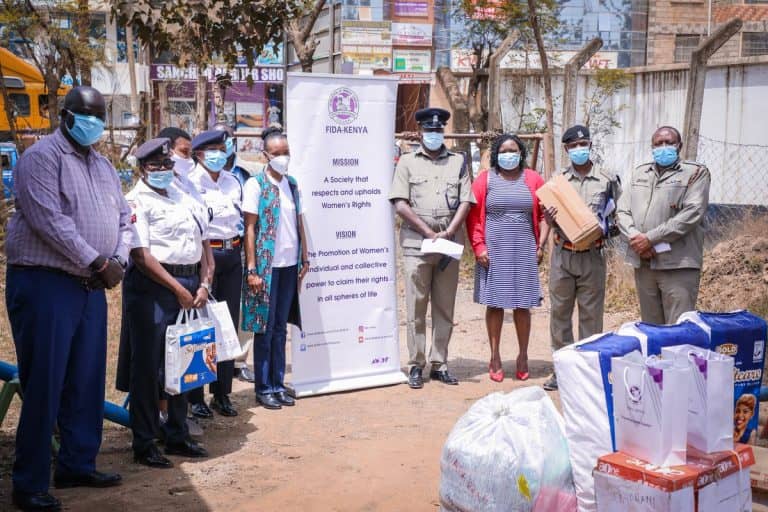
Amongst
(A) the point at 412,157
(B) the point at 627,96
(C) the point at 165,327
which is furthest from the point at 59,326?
(B) the point at 627,96

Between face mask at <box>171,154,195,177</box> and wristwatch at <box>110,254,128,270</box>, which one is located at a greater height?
face mask at <box>171,154,195,177</box>

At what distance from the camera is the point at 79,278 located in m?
4.50

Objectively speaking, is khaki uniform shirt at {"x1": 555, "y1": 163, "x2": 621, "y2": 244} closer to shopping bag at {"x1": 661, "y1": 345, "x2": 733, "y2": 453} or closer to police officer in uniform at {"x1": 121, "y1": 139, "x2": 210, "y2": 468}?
police officer in uniform at {"x1": 121, "y1": 139, "x2": 210, "y2": 468}

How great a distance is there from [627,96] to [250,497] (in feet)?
42.9

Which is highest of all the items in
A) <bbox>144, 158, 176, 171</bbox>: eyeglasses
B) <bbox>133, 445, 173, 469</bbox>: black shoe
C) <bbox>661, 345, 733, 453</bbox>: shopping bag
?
<bbox>144, 158, 176, 171</bbox>: eyeglasses

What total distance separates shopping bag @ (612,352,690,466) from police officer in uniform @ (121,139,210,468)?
2.66 metres

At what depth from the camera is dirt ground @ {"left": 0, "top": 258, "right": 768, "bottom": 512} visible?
4.70m

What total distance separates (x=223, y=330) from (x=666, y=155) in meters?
3.37

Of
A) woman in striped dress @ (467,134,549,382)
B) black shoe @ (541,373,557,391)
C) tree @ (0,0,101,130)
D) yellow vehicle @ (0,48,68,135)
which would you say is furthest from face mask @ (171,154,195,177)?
yellow vehicle @ (0,48,68,135)

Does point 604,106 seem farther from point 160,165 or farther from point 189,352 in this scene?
point 189,352

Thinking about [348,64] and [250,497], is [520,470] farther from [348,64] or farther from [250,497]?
[348,64]

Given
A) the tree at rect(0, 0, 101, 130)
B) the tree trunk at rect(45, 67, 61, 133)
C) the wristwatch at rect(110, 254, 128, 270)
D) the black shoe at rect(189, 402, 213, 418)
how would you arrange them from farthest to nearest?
the tree trunk at rect(45, 67, 61, 133) → the tree at rect(0, 0, 101, 130) → the black shoe at rect(189, 402, 213, 418) → the wristwatch at rect(110, 254, 128, 270)

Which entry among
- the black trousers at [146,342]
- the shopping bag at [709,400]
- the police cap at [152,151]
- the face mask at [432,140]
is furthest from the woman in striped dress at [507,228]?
the shopping bag at [709,400]

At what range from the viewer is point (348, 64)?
314 inches
